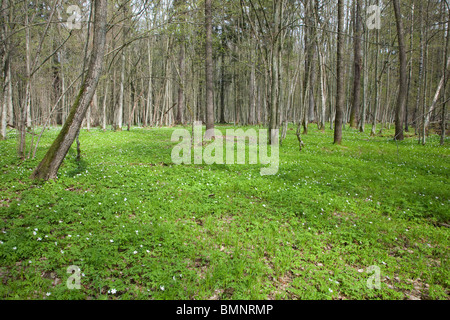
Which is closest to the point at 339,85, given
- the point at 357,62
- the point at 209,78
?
the point at 209,78

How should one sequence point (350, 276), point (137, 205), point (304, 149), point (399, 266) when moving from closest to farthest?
point (350, 276) < point (399, 266) < point (137, 205) < point (304, 149)

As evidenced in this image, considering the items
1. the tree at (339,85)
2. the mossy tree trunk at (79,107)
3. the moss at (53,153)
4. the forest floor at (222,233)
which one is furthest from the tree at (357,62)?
the moss at (53,153)

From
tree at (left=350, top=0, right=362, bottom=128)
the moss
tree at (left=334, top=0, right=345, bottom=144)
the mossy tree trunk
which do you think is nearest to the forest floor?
the moss

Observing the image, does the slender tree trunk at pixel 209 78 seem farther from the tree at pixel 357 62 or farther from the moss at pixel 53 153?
the tree at pixel 357 62

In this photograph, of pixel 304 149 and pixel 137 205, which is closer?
pixel 137 205

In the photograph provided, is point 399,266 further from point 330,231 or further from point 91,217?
point 91,217

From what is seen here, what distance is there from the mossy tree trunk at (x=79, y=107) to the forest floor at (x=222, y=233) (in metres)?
0.53

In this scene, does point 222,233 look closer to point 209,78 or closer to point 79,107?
point 79,107

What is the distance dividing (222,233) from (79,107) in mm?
5092

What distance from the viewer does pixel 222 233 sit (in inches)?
192

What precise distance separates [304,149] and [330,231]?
7.72 meters
